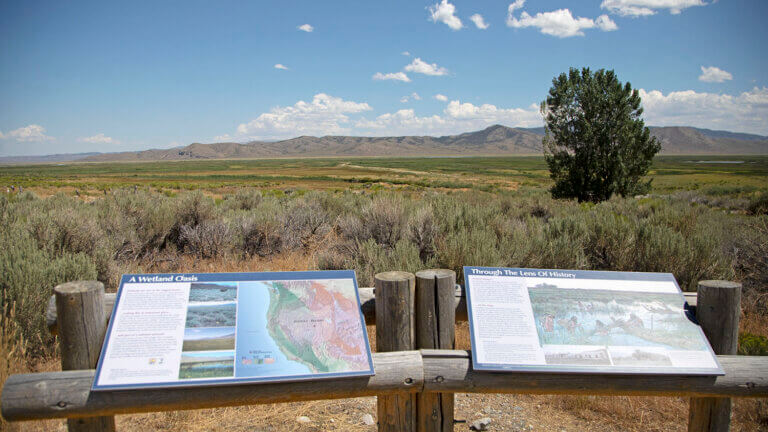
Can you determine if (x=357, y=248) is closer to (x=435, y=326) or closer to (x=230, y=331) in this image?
(x=435, y=326)

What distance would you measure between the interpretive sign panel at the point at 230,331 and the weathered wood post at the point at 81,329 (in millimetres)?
189

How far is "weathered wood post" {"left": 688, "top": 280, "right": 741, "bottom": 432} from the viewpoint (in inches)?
110

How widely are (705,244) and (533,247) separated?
2.24 meters

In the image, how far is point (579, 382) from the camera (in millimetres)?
2629

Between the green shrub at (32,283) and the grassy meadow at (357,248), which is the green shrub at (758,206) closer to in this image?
the grassy meadow at (357,248)

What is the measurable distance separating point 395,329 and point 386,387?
1.21ft

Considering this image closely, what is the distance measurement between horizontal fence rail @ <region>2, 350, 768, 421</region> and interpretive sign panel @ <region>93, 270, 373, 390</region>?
0.12 m

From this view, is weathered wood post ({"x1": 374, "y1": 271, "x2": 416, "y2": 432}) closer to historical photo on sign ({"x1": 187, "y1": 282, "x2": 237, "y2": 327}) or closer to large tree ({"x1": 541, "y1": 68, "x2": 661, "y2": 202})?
historical photo on sign ({"x1": 187, "y1": 282, "x2": 237, "y2": 327})

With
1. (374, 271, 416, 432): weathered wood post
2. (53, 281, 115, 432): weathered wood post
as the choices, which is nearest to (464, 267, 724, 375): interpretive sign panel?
(374, 271, 416, 432): weathered wood post

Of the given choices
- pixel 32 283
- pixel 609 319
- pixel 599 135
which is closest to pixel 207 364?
pixel 609 319

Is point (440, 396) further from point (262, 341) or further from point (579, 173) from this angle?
point (579, 173)

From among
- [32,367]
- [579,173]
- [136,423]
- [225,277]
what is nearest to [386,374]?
[225,277]

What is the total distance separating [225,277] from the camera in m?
2.66

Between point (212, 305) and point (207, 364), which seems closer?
point (207, 364)
